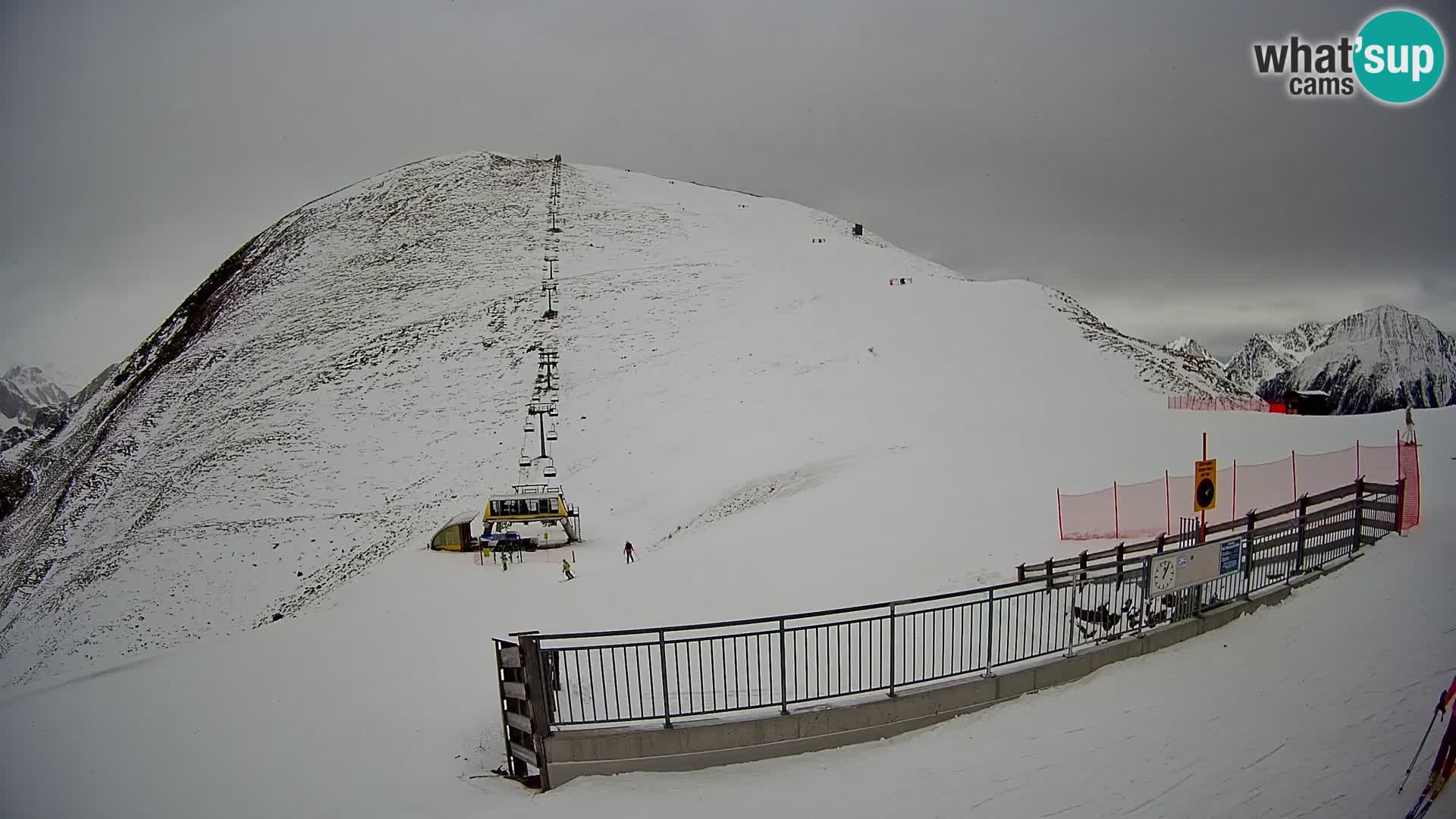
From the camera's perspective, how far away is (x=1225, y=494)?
1705 cm

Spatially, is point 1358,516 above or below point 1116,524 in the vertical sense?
above

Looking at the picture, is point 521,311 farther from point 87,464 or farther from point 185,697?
point 185,697

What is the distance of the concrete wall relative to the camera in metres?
7.66

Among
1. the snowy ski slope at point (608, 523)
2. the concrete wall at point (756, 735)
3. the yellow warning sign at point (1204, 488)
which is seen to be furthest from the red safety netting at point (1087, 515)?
the concrete wall at point (756, 735)

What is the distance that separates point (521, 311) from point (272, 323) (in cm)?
1713

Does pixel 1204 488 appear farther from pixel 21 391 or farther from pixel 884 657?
pixel 21 391

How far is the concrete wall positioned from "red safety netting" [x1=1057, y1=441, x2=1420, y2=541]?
8.97 m

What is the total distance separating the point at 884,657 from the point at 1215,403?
94.6ft

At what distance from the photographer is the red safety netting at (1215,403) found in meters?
30.4

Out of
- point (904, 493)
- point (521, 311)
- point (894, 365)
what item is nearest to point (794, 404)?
point (894, 365)

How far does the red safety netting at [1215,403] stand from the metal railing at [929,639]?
1991 centimetres

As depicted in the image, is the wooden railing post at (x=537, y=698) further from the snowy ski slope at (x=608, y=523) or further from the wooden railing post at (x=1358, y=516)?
the wooden railing post at (x=1358, y=516)

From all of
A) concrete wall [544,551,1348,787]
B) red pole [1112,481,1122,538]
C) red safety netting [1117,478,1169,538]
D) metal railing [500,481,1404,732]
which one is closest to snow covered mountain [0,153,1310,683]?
red safety netting [1117,478,1169,538]

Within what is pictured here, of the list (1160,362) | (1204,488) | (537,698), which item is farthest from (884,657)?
(1160,362)
